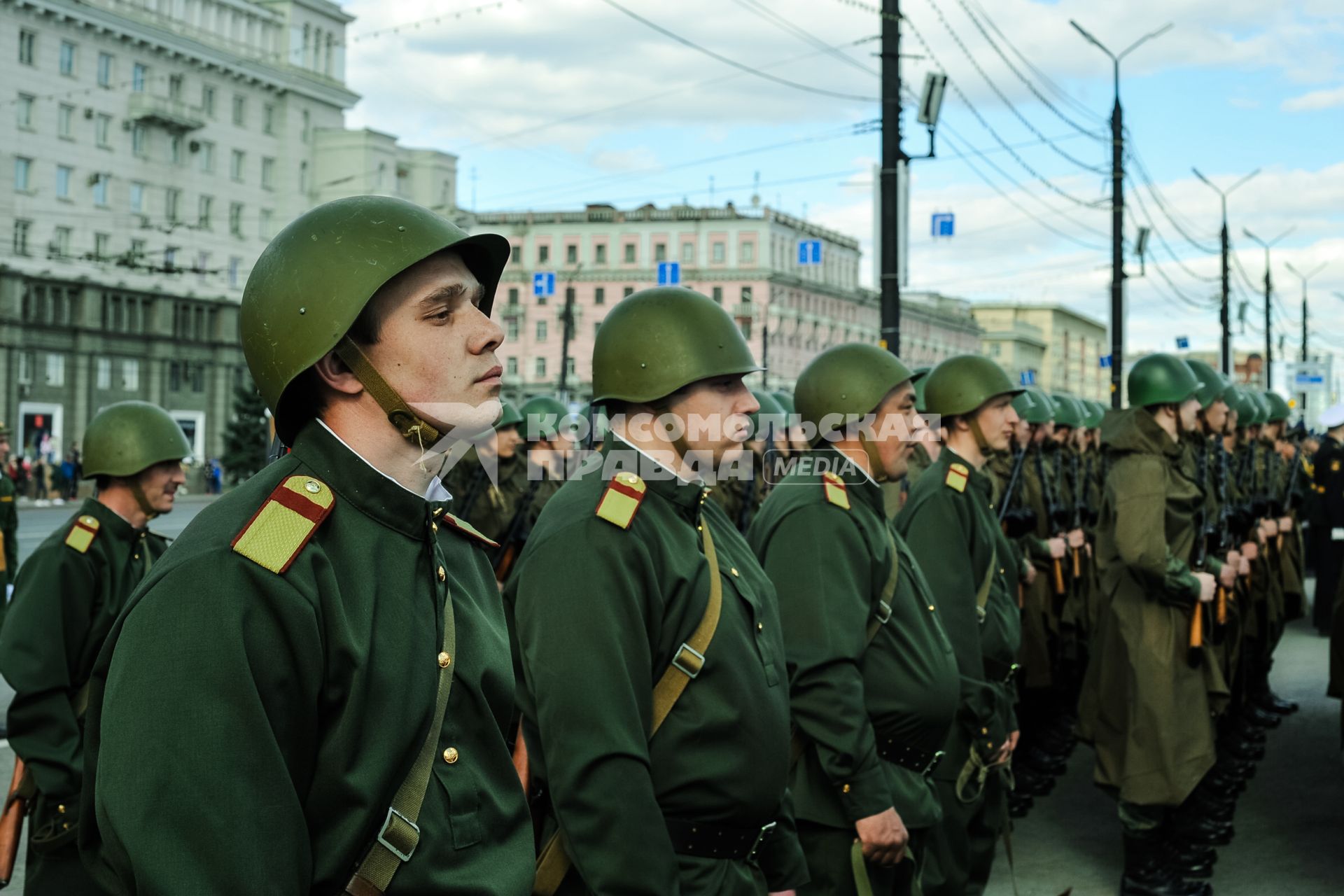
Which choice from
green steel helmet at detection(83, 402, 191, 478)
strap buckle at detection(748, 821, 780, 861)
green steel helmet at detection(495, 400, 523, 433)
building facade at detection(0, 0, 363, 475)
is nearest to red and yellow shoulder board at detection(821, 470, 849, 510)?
strap buckle at detection(748, 821, 780, 861)

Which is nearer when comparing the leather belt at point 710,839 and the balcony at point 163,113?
the leather belt at point 710,839

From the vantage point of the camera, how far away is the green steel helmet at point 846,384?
19.4 feet

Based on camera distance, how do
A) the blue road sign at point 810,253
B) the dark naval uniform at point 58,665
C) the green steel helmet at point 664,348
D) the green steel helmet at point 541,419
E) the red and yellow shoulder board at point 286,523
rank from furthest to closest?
the blue road sign at point 810,253 < the green steel helmet at point 541,419 < the dark naval uniform at point 58,665 < the green steel helmet at point 664,348 < the red and yellow shoulder board at point 286,523

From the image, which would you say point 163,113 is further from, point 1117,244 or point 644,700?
point 644,700

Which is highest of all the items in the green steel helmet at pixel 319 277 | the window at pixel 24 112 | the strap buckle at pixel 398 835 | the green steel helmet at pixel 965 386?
the window at pixel 24 112

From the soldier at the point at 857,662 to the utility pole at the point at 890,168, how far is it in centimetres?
787

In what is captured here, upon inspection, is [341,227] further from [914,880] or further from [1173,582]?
[1173,582]

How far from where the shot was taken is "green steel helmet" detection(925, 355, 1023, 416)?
7293 millimetres

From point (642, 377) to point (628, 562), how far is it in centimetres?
76

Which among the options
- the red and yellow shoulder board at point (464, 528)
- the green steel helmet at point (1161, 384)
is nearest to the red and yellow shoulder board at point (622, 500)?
the red and yellow shoulder board at point (464, 528)

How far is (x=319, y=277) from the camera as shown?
2551 millimetres

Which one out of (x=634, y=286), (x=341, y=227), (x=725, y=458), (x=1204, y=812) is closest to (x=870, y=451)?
(x=725, y=458)

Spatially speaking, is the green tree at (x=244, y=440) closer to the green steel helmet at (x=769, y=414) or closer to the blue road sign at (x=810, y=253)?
the blue road sign at (x=810, y=253)

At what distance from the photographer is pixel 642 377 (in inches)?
174
